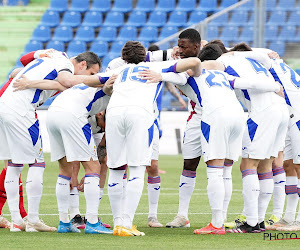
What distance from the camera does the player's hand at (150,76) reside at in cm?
741

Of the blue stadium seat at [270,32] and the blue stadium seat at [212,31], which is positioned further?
the blue stadium seat at [270,32]

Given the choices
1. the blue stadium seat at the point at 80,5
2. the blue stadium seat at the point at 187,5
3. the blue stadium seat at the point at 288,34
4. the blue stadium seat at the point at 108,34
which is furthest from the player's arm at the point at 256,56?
the blue stadium seat at the point at 80,5

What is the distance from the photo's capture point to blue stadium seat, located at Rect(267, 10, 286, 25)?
64.8 ft

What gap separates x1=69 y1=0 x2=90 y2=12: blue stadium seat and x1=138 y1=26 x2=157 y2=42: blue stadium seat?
3132mm

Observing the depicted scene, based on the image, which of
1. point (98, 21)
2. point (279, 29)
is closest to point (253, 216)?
point (279, 29)

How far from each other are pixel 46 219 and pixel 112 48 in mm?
15542

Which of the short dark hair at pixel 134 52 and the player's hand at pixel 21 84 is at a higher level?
the short dark hair at pixel 134 52

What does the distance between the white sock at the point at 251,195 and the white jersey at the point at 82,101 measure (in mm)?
1736

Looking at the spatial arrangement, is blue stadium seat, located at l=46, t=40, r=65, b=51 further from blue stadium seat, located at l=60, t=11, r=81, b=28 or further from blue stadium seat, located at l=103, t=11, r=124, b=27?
blue stadium seat, located at l=103, t=11, r=124, b=27

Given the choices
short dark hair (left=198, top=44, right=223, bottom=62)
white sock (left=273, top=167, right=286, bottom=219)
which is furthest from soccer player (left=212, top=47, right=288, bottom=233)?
white sock (left=273, top=167, right=286, bottom=219)

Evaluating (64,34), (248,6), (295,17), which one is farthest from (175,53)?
(64,34)

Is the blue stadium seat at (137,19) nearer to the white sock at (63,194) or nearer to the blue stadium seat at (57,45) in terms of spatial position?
the blue stadium seat at (57,45)

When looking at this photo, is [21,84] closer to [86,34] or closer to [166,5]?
[86,34]

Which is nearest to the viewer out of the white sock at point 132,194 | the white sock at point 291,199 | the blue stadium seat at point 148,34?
the white sock at point 132,194
